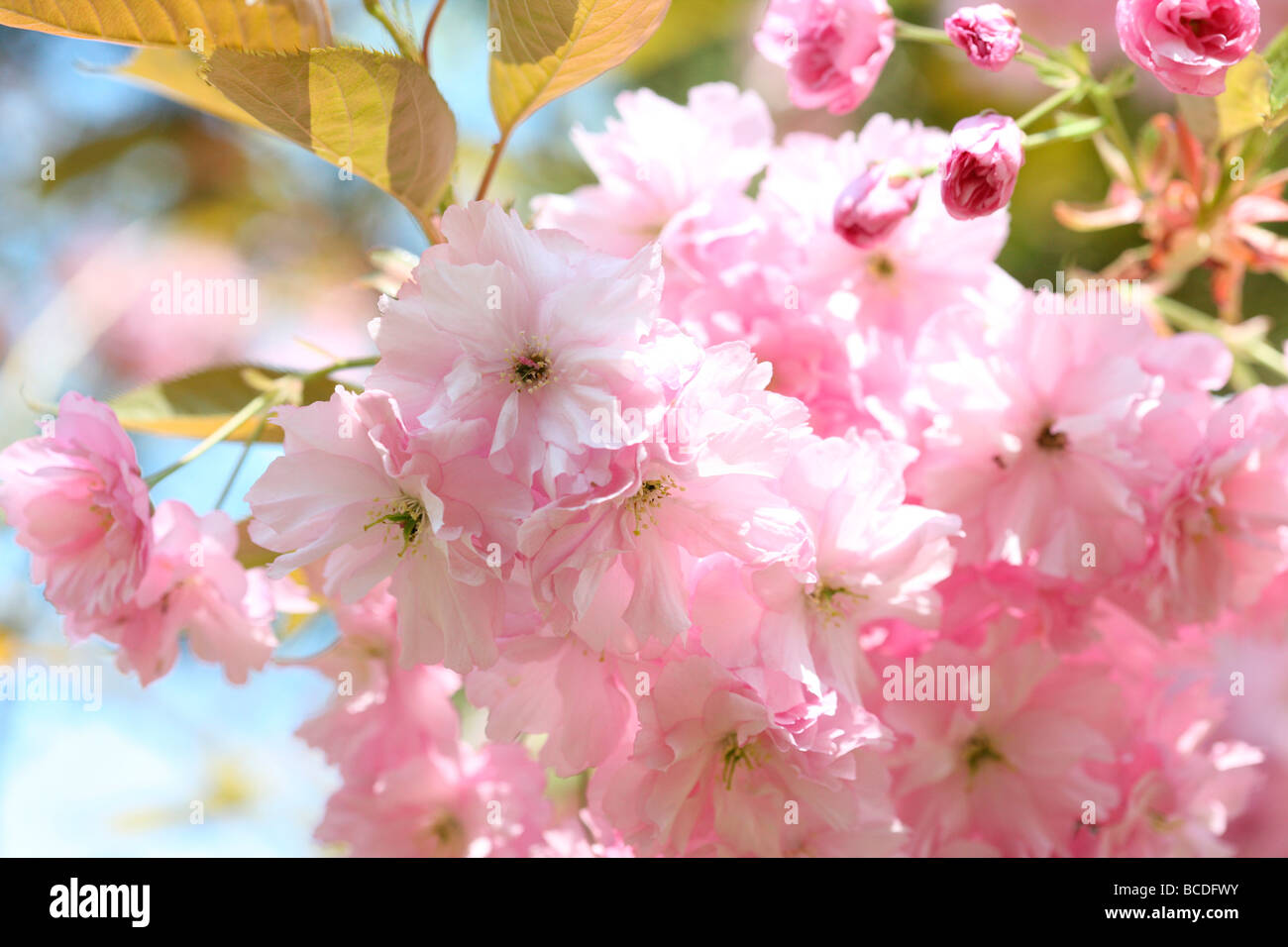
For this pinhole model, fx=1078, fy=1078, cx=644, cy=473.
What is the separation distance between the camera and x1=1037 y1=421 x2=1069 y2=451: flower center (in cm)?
75

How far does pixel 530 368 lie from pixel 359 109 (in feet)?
0.71

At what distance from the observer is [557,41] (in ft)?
2.10

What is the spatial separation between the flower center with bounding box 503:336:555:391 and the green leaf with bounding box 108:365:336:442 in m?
0.30

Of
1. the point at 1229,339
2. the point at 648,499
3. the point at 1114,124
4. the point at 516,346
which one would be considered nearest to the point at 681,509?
the point at 648,499

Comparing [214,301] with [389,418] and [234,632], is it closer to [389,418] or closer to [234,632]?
[234,632]

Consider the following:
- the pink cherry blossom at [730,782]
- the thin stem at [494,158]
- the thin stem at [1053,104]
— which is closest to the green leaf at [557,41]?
the thin stem at [494,158]

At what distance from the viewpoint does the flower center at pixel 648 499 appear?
1.78 feet

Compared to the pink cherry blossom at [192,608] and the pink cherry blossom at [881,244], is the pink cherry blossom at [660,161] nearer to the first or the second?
the pink cherry blossom at [881,244]

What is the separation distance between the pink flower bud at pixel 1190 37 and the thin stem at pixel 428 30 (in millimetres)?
406

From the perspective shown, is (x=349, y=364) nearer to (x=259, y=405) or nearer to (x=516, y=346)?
(x=259, y=405)

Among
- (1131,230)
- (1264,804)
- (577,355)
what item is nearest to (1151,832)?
(1264,804)

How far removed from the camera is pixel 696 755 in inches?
25.2

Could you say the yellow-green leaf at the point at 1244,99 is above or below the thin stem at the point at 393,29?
below

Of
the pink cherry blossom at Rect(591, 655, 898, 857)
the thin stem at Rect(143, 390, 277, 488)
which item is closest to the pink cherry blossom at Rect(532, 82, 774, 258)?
the thin stem at Rect(143, 390, 277, 488)
